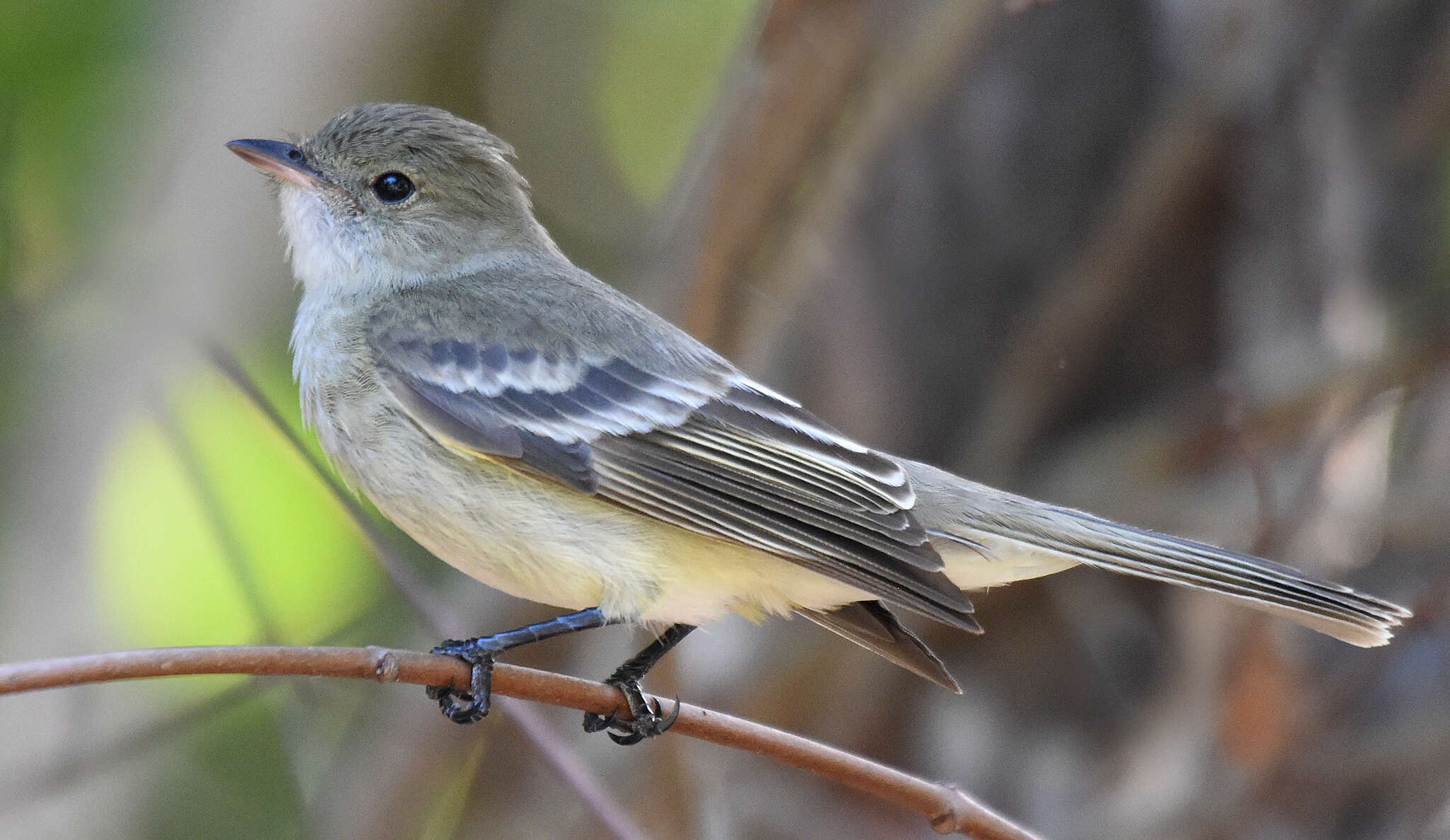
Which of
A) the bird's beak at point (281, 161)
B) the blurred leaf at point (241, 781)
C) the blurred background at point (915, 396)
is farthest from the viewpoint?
the blurred leaf at point (241, 781)

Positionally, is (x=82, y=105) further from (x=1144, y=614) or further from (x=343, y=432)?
(x=1144, y=614)

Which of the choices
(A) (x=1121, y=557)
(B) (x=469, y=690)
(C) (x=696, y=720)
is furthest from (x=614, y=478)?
(A) (x=1121, y=557)

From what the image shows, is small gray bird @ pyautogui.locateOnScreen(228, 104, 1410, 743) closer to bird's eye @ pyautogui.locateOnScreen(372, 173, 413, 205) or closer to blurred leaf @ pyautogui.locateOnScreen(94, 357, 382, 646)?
bird's eye @ pyautogui.locateOnScreen(372, 173, 413, 205)

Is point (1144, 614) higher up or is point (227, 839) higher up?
point (1144, 614)

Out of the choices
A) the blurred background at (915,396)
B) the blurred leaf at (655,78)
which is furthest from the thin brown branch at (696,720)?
the blurred leaf at (655,78)

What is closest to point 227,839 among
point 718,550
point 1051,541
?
point 718,550

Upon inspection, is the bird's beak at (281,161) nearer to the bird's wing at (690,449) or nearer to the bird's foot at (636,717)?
the bird's wing at (690,449)

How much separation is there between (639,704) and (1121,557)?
1046 millimetres

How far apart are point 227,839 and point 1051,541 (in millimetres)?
3568

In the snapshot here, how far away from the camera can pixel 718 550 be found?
3.07 metres

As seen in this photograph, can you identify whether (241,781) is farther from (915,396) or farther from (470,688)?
(470,688)

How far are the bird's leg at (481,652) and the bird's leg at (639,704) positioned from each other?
0.14 metres

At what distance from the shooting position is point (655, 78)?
24.0 feet

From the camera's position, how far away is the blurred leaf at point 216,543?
4.57 m
